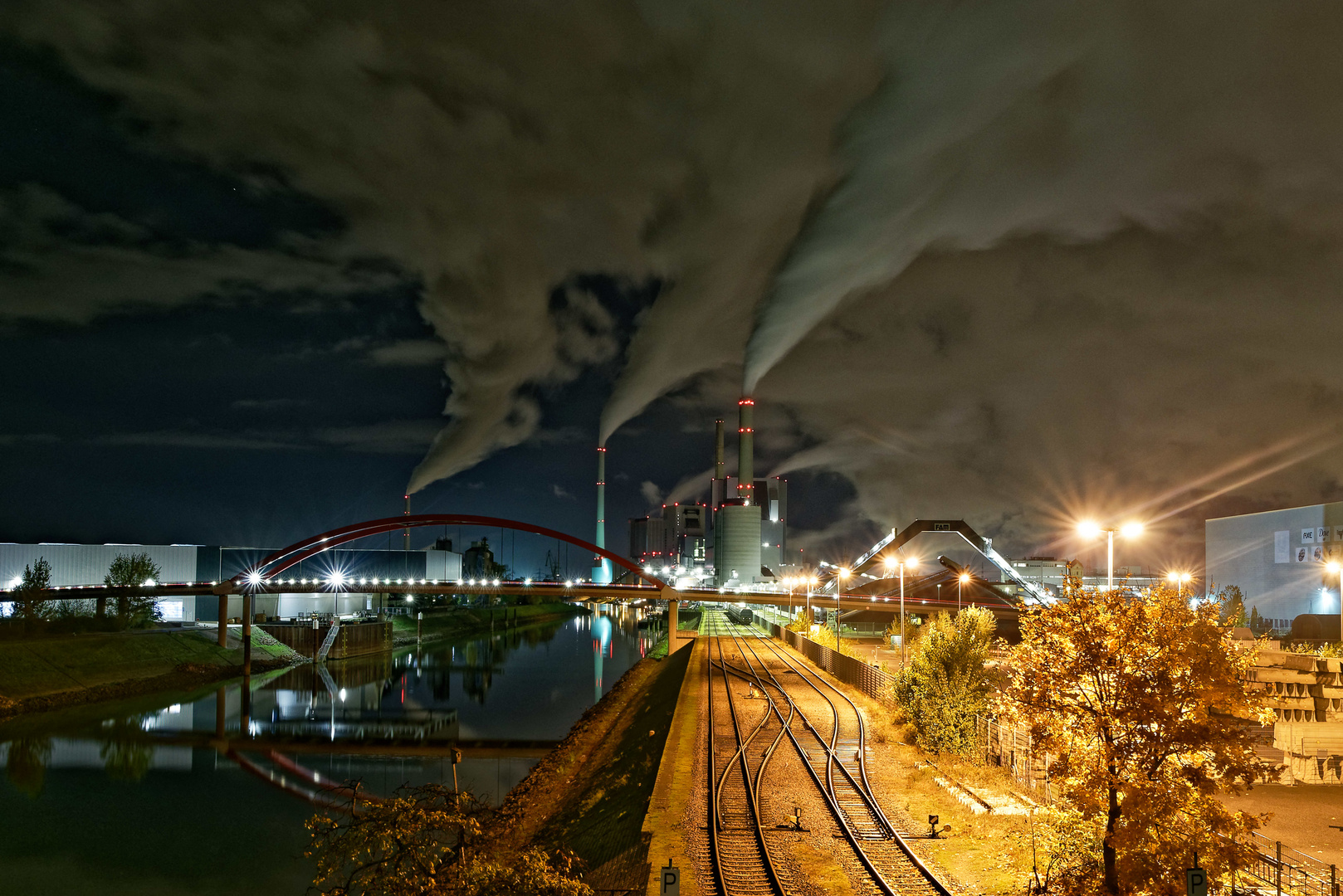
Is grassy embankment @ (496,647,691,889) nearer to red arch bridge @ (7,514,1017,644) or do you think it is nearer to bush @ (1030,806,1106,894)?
bush @ (1030,806,1106,894)

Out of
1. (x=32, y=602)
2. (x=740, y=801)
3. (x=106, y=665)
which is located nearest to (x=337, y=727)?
(x=106, y=665)

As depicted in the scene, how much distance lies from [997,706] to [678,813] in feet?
28.6

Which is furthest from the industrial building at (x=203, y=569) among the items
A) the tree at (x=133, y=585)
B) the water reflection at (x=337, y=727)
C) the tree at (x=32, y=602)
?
the water reflection at (x=337, y=727)

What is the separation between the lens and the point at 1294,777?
20.5 metres

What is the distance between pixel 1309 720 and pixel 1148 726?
15881mm

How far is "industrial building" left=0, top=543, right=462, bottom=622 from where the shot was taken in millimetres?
76438

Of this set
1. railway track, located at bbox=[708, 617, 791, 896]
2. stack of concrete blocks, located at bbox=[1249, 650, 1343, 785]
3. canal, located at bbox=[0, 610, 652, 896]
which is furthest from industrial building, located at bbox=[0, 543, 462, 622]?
stack of concrete blocks, located at bbox=[1249, 650, 1343, 785]

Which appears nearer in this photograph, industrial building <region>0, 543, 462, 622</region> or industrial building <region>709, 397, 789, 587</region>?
industrial building <region>0, 543, 462, 622</region>

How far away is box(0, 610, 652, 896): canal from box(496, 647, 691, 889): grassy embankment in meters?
2.36

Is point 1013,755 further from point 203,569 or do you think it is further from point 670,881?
point 203,569

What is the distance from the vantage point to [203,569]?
9381cm

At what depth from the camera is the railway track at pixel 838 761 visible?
13.8 meters

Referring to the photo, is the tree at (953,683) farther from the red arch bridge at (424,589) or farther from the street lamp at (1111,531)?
the red arch bridge at (424,589)

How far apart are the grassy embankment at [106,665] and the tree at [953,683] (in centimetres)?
4854
